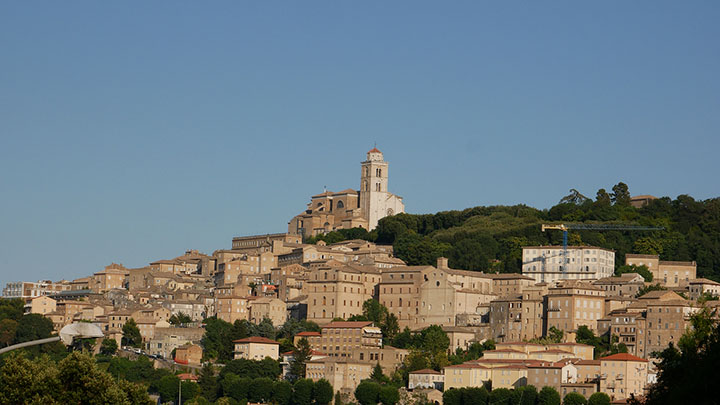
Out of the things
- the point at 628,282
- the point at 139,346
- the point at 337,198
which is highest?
the point at 337,198

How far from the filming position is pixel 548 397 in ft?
216

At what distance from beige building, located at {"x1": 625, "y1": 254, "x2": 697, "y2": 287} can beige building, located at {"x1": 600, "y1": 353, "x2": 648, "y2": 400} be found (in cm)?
1783

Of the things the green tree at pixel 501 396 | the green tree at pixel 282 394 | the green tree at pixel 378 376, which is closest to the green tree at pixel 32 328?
the green tree at pixel 282 394

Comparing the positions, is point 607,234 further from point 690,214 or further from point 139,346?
point 139,346

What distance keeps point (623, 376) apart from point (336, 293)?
21.5m

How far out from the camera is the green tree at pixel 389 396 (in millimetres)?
70312

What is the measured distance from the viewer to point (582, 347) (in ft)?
237

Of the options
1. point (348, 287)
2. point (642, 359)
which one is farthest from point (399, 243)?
point (642, 359)

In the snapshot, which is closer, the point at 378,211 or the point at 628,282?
the point at 628,282

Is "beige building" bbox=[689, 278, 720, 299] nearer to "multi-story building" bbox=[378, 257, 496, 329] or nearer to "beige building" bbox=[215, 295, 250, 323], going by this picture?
"multi-story building" bbox=[378, 257, 496, 329]

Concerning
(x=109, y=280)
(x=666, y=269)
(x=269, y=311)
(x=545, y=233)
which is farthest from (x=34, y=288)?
(x=666, y=269)

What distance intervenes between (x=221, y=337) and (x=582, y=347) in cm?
2256

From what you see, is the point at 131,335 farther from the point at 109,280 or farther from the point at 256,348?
the point at 109,280

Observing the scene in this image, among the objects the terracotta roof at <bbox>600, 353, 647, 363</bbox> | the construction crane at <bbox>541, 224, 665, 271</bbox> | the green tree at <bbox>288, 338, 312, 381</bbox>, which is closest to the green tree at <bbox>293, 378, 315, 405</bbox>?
the green tree at <bbox>288, 338, 312, 381</bbox>
